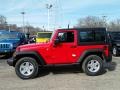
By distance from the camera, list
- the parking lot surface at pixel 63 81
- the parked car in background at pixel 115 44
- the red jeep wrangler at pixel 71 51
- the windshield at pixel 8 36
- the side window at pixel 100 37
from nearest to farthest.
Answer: the parking lot surface at pixel 63 81 → the red jeep wrangler at pixel 71 51 → the side window at pixel 100 37 → the parked car in background at pixel 115 44 → the windshield at pixel 8 36

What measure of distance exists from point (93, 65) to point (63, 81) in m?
1.69

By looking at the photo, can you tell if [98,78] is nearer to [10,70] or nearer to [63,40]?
[63,40]

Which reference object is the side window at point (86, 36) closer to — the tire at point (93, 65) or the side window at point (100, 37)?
the side window at point (100, 37)

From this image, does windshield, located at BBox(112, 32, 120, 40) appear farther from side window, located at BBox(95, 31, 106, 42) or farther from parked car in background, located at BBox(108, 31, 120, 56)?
side window, located at BBox(95, 31, 106, 42)

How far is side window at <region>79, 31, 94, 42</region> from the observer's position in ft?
33.3

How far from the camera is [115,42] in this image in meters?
17.3

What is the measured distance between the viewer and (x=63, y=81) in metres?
9.13

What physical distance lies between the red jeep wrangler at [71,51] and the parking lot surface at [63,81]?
492mm

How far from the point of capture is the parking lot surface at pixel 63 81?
8273 millimetres

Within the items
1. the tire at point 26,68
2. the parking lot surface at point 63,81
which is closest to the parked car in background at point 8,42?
the parking lot surface at point 63,81

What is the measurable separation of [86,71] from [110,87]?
211cm

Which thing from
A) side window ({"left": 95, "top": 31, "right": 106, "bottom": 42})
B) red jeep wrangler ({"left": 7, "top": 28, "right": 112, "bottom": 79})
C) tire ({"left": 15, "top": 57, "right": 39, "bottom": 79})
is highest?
side window ({"left": 95, "top": 31, "right": 106, "bottom": 42})

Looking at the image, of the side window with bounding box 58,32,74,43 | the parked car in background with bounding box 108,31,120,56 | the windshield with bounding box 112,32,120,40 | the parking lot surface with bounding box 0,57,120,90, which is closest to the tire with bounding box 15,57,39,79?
the parking lot surface with bounding box 0,57,120,90

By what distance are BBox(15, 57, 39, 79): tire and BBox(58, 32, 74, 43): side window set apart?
138cm
